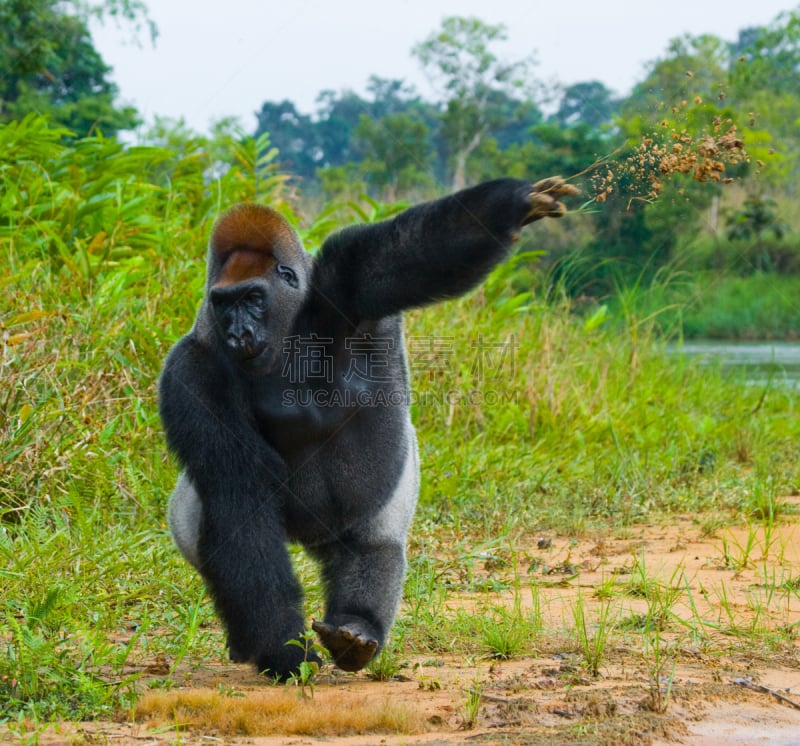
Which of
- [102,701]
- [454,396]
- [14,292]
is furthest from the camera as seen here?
[454,396]

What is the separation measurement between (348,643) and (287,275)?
1.32 meters

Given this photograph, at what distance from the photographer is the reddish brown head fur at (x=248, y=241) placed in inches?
140

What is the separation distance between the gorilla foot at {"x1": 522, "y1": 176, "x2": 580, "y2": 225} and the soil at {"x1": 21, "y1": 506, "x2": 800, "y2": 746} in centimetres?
141

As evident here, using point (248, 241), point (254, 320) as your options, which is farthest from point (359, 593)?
point (248, 241)

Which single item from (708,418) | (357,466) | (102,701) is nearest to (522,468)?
(708,418)

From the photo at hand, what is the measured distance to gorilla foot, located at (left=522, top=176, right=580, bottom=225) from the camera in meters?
3.01

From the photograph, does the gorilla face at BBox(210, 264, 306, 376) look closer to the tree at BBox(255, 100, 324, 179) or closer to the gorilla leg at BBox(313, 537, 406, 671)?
the gorilla leg at BBox(313, 537, 406, 671)

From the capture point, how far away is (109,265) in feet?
22.1

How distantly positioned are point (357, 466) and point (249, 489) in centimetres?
43

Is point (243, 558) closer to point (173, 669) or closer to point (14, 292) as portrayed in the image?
point (173, 669)

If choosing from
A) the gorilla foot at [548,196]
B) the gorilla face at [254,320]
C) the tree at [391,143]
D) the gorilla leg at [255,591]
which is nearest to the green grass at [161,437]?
the gorilla leg at [255,591]

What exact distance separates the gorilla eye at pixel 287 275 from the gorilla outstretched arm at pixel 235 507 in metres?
0.37

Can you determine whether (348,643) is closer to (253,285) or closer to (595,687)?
(595,687)

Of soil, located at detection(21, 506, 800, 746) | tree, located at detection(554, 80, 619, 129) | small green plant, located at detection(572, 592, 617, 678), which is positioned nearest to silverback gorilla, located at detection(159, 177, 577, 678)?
soil, located at detection(21, 506, 800, 746)
